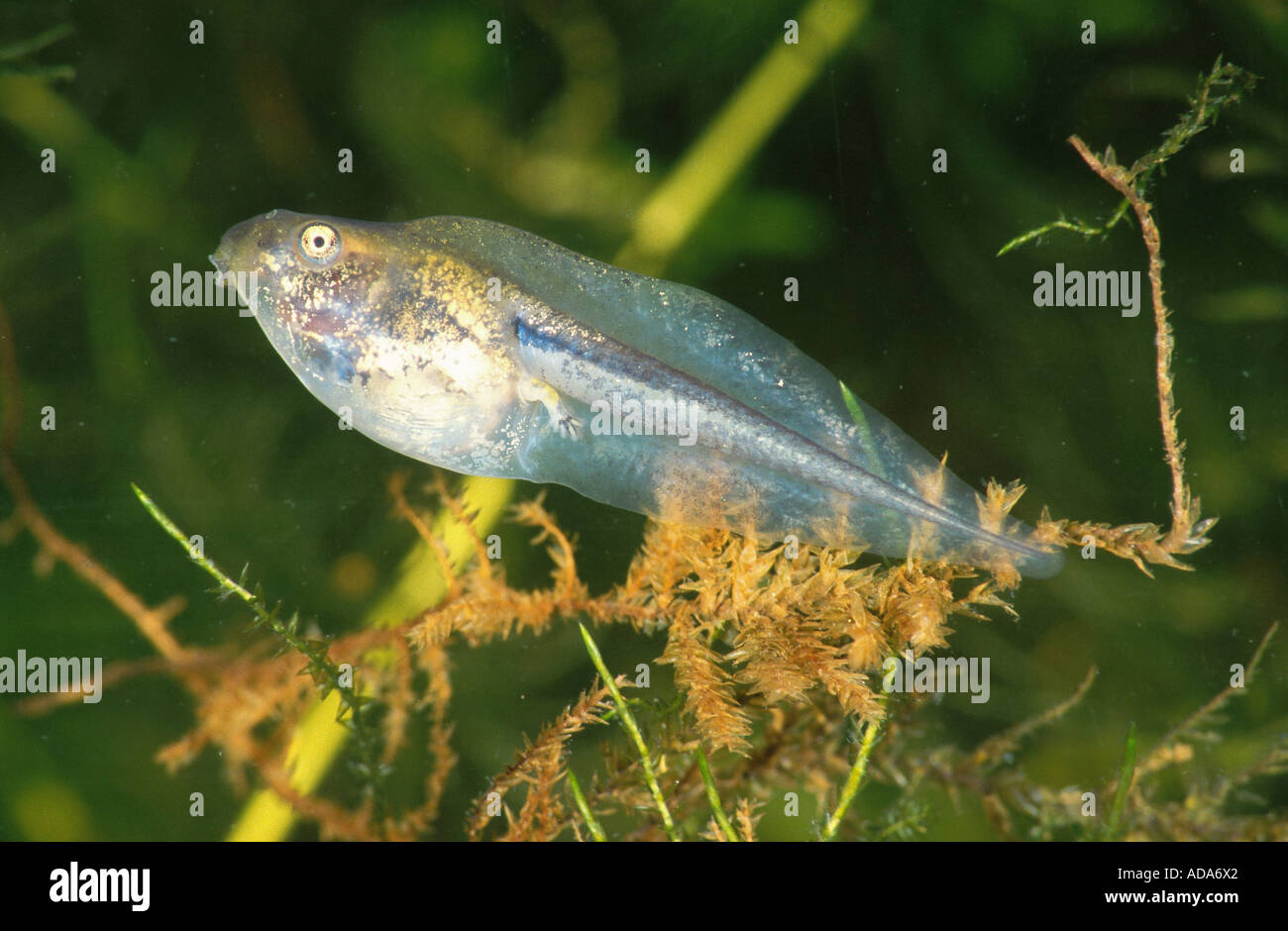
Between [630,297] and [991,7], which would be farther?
[991,7]

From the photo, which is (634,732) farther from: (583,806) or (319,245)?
(319,245)

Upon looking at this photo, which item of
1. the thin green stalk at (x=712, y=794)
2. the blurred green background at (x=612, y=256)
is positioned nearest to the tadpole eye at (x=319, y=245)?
the blurred green background at (x=612, y=256)

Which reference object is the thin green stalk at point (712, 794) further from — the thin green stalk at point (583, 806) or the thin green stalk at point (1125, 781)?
the thin green stalk at point (1125, 781)

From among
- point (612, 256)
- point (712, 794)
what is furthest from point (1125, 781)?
point (612, 256)
